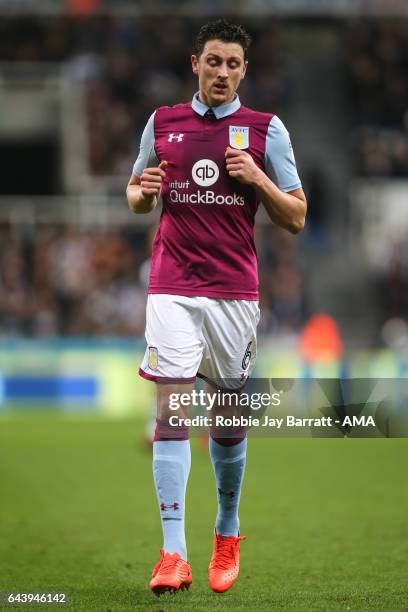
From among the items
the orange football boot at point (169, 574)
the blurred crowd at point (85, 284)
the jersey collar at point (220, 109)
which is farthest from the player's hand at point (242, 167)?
the blurred crowd at point (85, 284)

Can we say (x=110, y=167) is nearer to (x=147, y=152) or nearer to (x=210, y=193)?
(x=147, y=152)

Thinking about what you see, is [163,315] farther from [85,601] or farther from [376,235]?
[376,235]

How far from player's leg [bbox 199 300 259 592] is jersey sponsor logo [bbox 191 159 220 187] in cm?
49

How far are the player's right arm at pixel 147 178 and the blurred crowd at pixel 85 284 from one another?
1184 centimetres

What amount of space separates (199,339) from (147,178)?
2.26 ft

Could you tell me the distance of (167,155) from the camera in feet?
16.9

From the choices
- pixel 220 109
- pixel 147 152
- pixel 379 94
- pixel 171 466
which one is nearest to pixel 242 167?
pixel 220 109

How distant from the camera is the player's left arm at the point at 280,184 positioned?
16.4 ft

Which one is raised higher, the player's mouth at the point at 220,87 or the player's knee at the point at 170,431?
the player's mouth at the point at 220,87

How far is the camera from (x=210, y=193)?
5082 millimetres

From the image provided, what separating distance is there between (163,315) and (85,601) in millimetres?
1193

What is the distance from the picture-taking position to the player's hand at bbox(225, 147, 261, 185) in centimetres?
493

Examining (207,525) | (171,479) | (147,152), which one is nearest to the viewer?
(171,479)

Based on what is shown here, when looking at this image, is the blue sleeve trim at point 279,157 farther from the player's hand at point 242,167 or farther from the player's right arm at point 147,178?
the player's right arm at point 147,178
